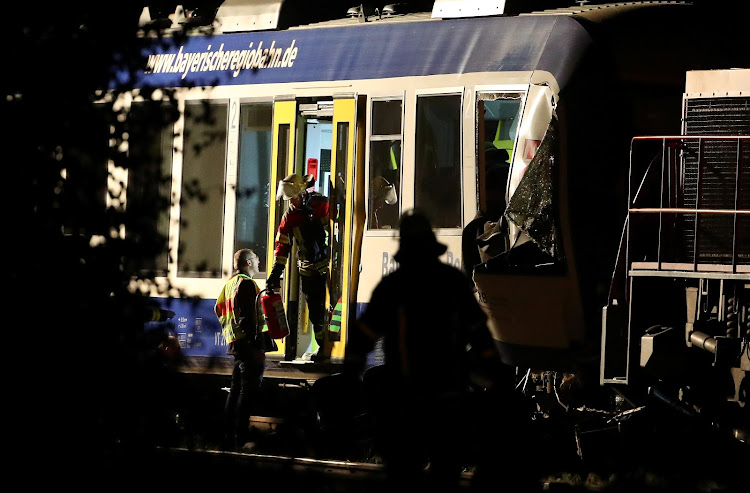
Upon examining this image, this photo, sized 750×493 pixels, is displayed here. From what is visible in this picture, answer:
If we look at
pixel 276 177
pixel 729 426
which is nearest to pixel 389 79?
pixel 276 177

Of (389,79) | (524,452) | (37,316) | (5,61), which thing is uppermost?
(389,79)

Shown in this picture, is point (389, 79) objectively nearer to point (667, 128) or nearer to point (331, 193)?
point (331, 193)

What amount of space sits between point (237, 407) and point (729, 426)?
4201 millimetres

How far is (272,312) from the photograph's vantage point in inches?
441

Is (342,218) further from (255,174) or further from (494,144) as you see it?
(494,144)

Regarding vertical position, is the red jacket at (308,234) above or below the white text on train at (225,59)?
below

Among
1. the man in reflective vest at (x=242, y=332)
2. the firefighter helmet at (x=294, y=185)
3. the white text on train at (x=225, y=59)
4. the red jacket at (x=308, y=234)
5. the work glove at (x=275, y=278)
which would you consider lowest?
the man in reflective vest at (x=242, y=332)

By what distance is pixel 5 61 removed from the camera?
5.25 meters

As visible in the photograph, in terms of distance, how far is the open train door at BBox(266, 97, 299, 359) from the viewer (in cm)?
1151

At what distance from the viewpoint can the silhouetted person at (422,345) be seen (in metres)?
6.29

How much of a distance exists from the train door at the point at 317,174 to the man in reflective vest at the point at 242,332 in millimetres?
Result: 584

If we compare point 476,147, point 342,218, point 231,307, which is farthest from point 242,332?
point 476,147

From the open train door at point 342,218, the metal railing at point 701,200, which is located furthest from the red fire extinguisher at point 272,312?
the metal railing at point 701,200

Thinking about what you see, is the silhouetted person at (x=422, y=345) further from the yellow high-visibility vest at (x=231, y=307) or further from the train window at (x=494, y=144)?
the yellow high-visibility vest at (x=231, y=307)
